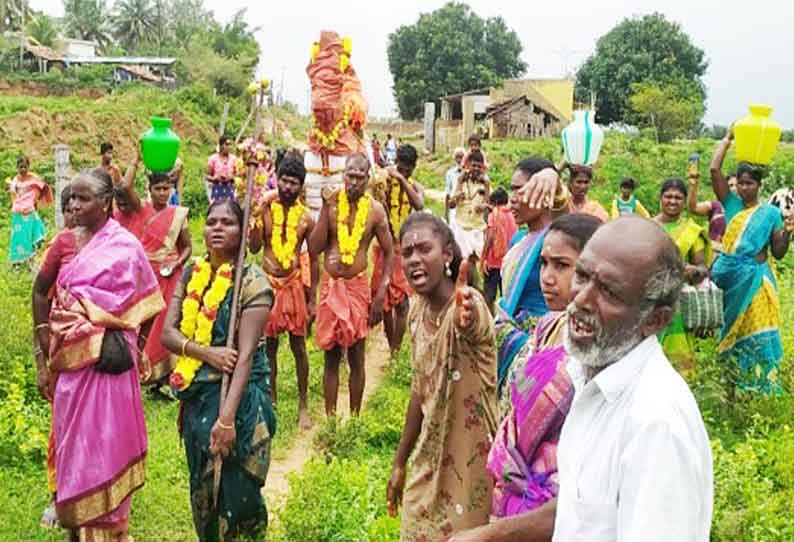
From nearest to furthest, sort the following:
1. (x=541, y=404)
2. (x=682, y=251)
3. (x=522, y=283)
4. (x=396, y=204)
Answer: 1. (x=541, y=404)
2. (x=522, y=283)
3. (x=682, y=251)
4. (x=396, y=204)

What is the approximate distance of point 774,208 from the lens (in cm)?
621

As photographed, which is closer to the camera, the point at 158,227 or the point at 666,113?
the point at 158,227

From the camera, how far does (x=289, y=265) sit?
6.25 m

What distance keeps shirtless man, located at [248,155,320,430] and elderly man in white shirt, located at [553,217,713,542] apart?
445 cm

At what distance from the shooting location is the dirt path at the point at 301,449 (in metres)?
5.18

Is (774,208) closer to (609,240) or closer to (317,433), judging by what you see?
(317,433)

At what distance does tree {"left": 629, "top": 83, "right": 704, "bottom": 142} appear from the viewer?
36.3 m

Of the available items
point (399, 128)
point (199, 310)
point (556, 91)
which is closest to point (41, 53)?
point (399, 128)

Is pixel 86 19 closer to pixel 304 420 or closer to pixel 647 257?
pixel 304 420

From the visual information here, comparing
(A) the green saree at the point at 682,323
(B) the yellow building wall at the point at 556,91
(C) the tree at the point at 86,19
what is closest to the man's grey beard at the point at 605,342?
(A) the green saree at the point at 682,323

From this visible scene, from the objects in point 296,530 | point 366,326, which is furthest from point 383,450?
point 296,530

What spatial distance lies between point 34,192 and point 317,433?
8.35m

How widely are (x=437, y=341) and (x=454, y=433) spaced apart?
0.33 meters

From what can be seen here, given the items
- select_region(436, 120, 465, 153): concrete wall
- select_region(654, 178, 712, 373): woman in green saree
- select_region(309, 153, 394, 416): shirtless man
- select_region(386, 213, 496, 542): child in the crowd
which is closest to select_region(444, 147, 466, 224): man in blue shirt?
select_region(309, 153, 394, 416): shirtless man
